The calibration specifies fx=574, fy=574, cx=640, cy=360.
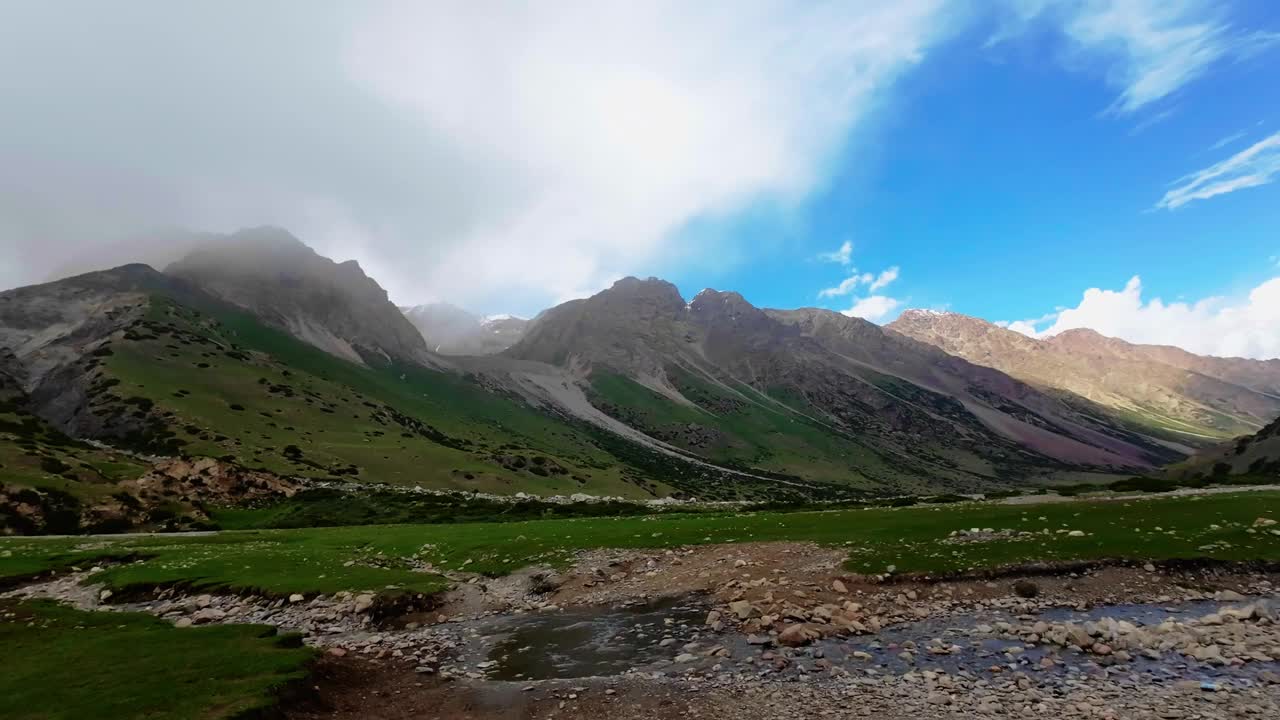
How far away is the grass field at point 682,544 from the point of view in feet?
100

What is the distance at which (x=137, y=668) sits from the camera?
18125mm

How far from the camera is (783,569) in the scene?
31.9m

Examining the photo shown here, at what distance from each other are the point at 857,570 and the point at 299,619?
28.0 meters

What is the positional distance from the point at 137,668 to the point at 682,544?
1183 inches

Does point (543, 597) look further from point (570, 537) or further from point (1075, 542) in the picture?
point (1075, 542)

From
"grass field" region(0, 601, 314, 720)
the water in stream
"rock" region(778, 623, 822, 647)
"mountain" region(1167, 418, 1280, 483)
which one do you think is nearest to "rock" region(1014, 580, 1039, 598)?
the water in stream

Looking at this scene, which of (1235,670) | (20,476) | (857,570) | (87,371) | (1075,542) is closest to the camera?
(1235,670)

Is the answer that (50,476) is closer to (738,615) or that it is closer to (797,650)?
(738,615)

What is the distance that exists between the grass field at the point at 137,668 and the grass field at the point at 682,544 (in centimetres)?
893

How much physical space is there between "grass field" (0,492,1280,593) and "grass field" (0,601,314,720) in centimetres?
893

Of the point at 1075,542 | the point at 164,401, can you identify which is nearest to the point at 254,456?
the point at 164,401

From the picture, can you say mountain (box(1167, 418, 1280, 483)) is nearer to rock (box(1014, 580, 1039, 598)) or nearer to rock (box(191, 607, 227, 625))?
rock (box(1014, 580, 1039, 598))

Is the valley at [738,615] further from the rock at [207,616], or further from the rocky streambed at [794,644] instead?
the rock at [207,616]

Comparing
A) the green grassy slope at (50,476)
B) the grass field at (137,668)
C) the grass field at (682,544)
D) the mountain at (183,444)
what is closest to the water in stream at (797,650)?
the grass field at (682,544)
